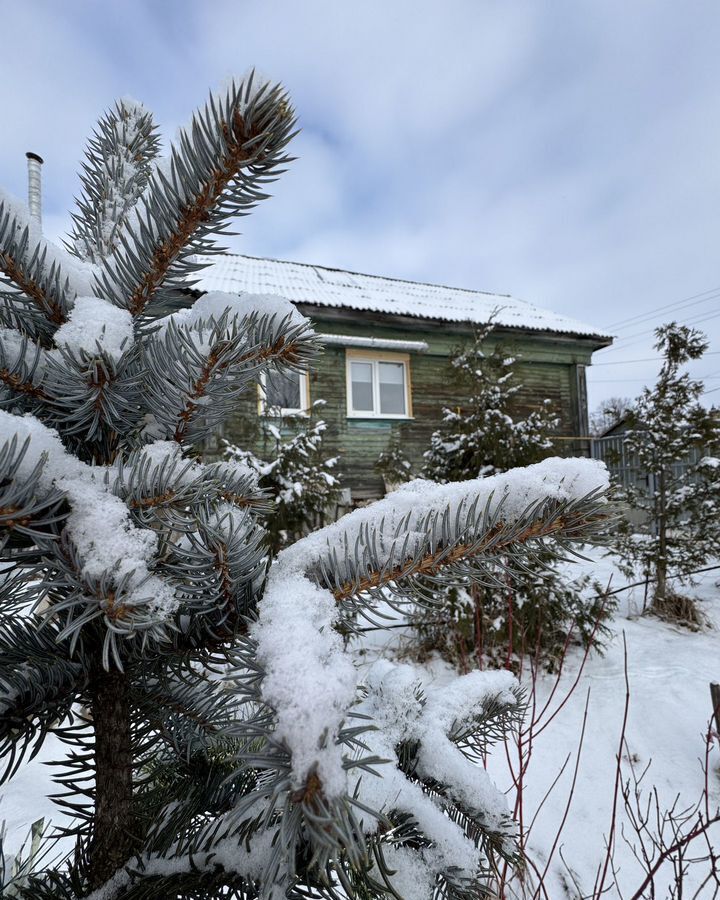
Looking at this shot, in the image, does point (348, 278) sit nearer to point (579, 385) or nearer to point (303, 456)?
point (579, 385)

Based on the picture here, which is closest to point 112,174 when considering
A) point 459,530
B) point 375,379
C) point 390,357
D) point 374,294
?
point 459,530

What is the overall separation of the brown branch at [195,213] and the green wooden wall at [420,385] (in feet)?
24.0

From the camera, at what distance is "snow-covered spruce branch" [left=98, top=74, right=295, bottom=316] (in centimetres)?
50

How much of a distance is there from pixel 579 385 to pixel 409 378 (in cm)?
377

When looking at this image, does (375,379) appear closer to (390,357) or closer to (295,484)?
(390,357)

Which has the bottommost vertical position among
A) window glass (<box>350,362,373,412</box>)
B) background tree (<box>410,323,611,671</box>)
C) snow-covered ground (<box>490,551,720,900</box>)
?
snow-covered ground (<box>490,551,720,900</box>)

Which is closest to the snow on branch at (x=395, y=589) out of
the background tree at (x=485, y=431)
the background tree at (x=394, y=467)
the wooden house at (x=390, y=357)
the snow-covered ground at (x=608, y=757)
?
the snow-covered ground at (x=608, y=757)

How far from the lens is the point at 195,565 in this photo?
0.51m

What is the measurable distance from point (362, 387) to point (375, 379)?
0.94 ft

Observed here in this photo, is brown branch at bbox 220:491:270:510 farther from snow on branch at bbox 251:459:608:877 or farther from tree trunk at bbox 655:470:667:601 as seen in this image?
tree trunk at bbox 655:470:667:601

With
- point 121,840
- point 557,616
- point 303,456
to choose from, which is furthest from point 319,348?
point 303,456

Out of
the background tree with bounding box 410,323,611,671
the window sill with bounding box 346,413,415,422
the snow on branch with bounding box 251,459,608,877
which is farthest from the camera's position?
the window sill with bounding box 346,413,415,422

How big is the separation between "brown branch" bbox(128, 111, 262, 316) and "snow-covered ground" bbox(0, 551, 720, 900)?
200 centimetres

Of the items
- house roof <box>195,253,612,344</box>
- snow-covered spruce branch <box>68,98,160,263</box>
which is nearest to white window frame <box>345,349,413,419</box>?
house roof <box>195,253,612,344</box>
